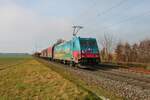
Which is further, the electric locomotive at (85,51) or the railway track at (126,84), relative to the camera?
the electric locomotive at (85,51)

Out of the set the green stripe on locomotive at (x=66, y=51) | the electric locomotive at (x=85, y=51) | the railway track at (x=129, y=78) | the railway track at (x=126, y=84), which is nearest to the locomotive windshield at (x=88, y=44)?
the electric locomotive at (x=85, y=51)

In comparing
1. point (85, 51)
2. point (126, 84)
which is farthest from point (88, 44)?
point (126, 84)

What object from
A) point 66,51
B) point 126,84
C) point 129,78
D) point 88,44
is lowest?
point 126,84

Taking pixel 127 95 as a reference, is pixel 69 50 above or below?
above

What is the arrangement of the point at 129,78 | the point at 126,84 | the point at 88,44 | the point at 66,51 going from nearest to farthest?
1. the point at 126,84
2. the point at 129,78
3. the point at 88,44
4. the point at 66,51

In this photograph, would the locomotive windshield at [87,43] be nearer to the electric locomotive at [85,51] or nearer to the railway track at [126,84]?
the electric locomotive at [85,51]

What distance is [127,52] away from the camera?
47.5m

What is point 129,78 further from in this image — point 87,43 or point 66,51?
point 66,51

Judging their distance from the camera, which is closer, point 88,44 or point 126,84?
point 126,84

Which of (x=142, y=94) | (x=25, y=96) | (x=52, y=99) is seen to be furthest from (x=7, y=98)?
(x=142, y=94)

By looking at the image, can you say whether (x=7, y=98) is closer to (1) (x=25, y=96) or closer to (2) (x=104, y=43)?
(1) (x=25, y=96)

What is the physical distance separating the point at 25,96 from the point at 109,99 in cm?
375

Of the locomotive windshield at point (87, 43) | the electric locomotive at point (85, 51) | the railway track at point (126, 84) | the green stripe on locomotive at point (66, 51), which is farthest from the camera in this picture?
the green stripe on locomotive at point (66, 51)

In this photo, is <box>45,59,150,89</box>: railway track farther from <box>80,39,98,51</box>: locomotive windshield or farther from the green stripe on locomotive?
the green stripe on locomotive
